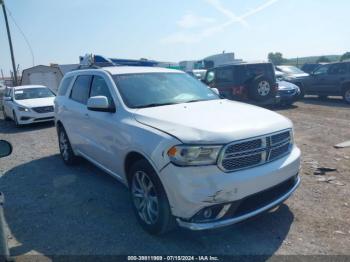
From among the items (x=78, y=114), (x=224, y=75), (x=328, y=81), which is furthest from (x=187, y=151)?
(x=328, y=81)

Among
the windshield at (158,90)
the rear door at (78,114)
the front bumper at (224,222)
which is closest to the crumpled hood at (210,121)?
the windshield at (158,90)

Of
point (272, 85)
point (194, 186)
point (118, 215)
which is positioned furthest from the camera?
point (272, 85)

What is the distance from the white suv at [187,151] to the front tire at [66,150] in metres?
1.65

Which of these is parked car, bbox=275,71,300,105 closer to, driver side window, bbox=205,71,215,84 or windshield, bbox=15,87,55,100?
driver side window, bbox=205,71,215,84

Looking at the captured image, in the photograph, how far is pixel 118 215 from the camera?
3.92 m

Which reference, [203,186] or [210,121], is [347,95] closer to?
[210,121]

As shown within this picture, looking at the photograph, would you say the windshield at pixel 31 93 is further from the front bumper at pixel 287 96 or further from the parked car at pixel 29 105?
the front bumper at pixel 287 96

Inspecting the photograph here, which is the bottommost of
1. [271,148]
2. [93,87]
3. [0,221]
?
[0,221]

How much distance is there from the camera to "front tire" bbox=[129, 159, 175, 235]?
3049 millimetres

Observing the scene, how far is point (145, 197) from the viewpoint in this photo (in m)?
3.41

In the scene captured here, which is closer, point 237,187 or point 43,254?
point 237,187

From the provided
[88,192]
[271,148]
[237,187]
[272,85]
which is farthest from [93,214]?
Answer: [272,85]

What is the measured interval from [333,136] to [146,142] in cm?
598

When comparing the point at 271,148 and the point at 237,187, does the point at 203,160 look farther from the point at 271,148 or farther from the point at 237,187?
the point at 271,148
